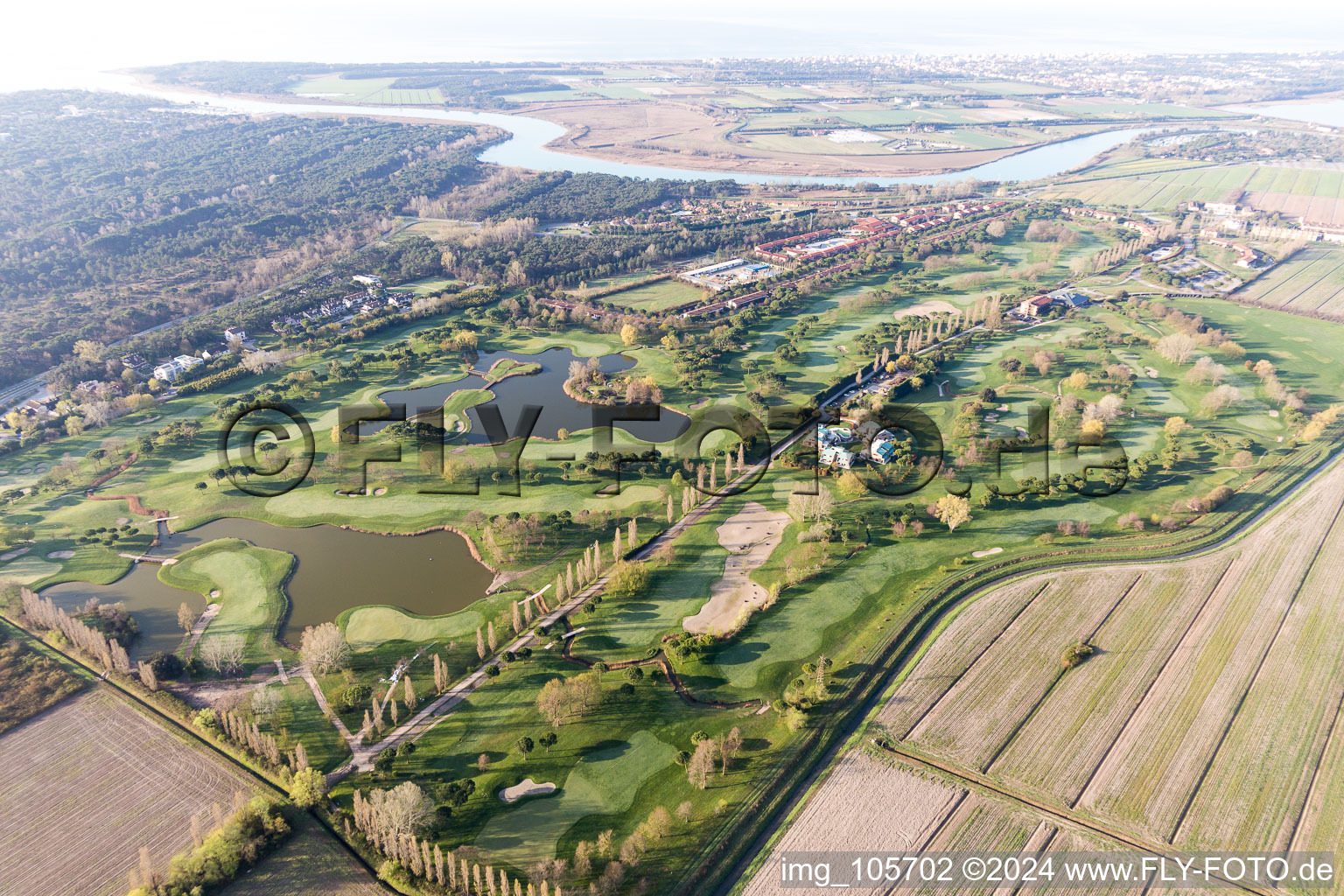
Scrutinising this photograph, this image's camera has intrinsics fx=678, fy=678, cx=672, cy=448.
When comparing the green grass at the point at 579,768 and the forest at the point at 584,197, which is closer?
the green grass at the point at 579,768

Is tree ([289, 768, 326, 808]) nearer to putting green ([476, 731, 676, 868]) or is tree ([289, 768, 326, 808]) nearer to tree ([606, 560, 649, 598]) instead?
putting green ([476, 731, 676, 868])

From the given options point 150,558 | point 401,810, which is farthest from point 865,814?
point 150,558

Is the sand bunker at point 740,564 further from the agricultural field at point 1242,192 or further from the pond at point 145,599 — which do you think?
the agricultural field at point 1242,192

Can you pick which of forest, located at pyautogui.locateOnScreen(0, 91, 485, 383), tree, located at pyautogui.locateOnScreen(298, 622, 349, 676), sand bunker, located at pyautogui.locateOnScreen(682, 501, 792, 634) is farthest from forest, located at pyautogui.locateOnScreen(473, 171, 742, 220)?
tree, located at pyautogui.locateOnScreen(298, 622, 349, 676)

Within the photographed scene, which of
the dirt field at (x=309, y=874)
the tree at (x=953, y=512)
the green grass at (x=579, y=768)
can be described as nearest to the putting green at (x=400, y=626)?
the green grass at (x=579, y=768)

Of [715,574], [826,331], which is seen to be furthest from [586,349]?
[715,574]

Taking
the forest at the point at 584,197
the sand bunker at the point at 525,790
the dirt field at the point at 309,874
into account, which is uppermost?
the forest at the point at 584,197

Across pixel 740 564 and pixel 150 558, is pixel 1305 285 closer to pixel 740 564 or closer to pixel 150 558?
pixel 740 564

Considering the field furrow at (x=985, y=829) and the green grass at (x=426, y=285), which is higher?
the green grass at (x=426, y=285)
